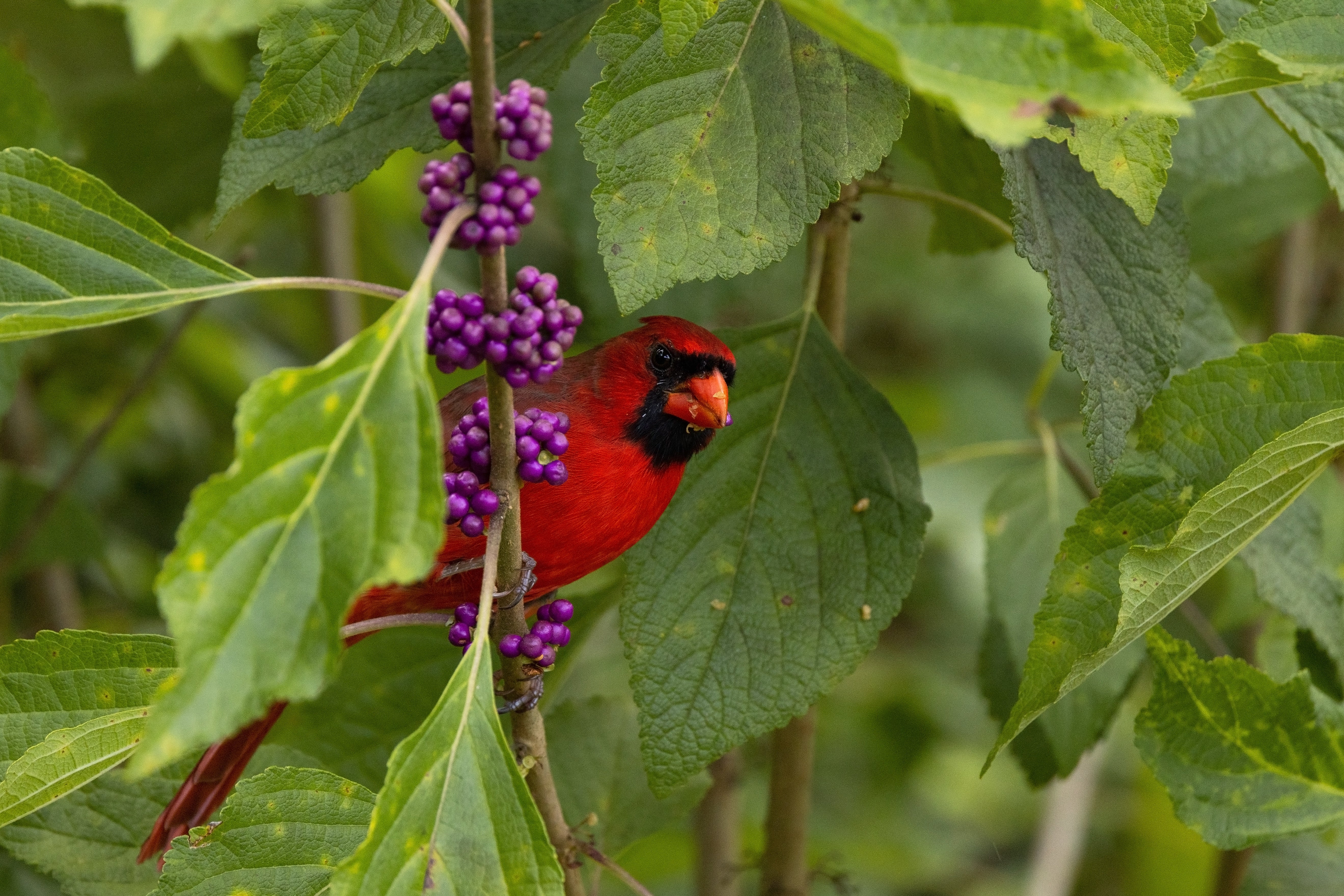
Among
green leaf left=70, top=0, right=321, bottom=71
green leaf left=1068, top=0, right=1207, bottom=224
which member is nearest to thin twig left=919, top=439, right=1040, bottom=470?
green leaf left=1068, top=0, right=1207, bottom=224

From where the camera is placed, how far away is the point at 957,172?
6.30 ft

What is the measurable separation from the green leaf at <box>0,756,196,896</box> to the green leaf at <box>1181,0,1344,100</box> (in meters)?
1.42

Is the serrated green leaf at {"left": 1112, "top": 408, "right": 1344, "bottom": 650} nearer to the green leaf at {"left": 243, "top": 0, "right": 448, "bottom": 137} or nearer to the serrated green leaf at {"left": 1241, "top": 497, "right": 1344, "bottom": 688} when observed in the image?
the serrated green leaf at {"left": 1241, "top": 497, "right": 1344, "bottom": 688}

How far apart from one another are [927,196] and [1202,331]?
17.8 inches

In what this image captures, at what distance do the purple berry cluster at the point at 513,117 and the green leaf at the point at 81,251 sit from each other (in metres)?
0.28

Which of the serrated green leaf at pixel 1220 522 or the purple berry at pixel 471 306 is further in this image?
the serrated green leaf at pixel 1220 522

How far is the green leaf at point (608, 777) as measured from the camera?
191 cm

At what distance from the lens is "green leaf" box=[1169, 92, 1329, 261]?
6.58 feet

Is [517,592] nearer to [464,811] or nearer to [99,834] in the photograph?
[464,811]

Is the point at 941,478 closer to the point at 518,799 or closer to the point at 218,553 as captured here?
the point at 518,799

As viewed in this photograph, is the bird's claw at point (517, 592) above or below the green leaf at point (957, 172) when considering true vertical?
below

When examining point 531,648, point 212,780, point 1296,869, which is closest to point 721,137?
point 531,648

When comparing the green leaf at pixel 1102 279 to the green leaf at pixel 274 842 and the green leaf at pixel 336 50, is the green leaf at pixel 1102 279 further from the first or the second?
the green leaf at pixel 274 842

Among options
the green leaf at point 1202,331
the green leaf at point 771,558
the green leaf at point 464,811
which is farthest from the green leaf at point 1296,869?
the green leaf at point 464,811
